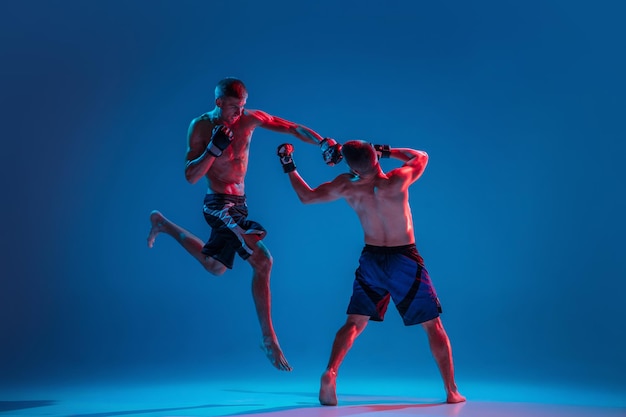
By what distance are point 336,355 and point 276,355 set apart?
386 millimetres

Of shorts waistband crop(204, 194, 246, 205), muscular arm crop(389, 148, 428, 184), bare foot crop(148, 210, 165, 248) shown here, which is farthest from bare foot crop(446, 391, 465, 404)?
bare foot crop(148, 210, 165, 248)

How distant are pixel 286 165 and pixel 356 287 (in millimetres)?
926

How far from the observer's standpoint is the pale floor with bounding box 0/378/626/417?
15.9 feet

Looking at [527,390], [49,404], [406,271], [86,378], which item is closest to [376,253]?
[406,271]

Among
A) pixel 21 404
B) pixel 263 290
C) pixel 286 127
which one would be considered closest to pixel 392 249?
pixel 263 290

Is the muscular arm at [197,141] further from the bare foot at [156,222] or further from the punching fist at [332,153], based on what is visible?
the bare foot at [156,222]

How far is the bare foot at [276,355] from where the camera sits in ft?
17.1

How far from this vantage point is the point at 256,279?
17.5 ft

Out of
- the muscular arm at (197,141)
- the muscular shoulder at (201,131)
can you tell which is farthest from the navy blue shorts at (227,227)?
the muscular shoulder at (201,131)

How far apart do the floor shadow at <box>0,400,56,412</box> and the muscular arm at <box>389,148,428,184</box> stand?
110 inches

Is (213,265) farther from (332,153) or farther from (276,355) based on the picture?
(332,153)

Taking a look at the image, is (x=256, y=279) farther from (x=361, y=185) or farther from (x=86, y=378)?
(x=86, y=378)

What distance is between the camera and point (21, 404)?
17.7 feet

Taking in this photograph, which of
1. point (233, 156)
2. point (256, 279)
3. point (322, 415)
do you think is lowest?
point (322, 415)
